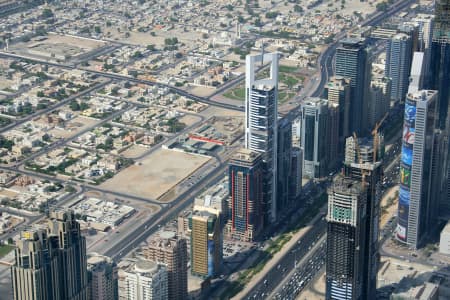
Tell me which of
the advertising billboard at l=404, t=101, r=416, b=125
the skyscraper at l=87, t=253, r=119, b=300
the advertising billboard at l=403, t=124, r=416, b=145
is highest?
the advertising billboard at l=404, t=101, r=416, b=125

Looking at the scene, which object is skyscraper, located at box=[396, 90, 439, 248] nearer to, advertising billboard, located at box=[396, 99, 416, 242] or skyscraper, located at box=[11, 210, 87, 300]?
advertising billboard, located at box=[396, 99, 416, 242]

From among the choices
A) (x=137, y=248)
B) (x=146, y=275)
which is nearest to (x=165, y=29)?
(x=137, y=248)

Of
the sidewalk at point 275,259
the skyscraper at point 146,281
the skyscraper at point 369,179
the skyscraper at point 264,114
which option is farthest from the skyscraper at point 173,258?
the skyscraper at point 264,114

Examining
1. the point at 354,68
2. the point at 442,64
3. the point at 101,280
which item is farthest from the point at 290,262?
the point at 354,68

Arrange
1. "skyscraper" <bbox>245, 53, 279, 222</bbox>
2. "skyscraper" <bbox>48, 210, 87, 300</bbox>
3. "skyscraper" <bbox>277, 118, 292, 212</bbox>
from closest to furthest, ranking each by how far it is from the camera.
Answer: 1. "skyscraper" <bbox>48, 210, 87, 300</bbox>
2. "skyscraper" <bbox>245, 53, 279, 222</bbox>
3. "skyscraper" <bbox>277, 118, 292, 212</bbox>

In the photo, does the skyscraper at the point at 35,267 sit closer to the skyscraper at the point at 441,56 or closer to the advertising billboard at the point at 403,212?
the advertising billboard at the point at 403,212

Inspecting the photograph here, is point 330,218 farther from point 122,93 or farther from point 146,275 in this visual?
point 122,93

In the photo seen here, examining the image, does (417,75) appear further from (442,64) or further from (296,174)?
(296,174)

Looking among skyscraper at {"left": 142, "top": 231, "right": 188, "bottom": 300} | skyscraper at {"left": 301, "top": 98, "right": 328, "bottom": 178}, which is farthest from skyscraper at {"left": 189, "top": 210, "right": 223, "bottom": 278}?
skyscraper at {"left": 301, "top": 98, "right": 328, "bottom": 178}
